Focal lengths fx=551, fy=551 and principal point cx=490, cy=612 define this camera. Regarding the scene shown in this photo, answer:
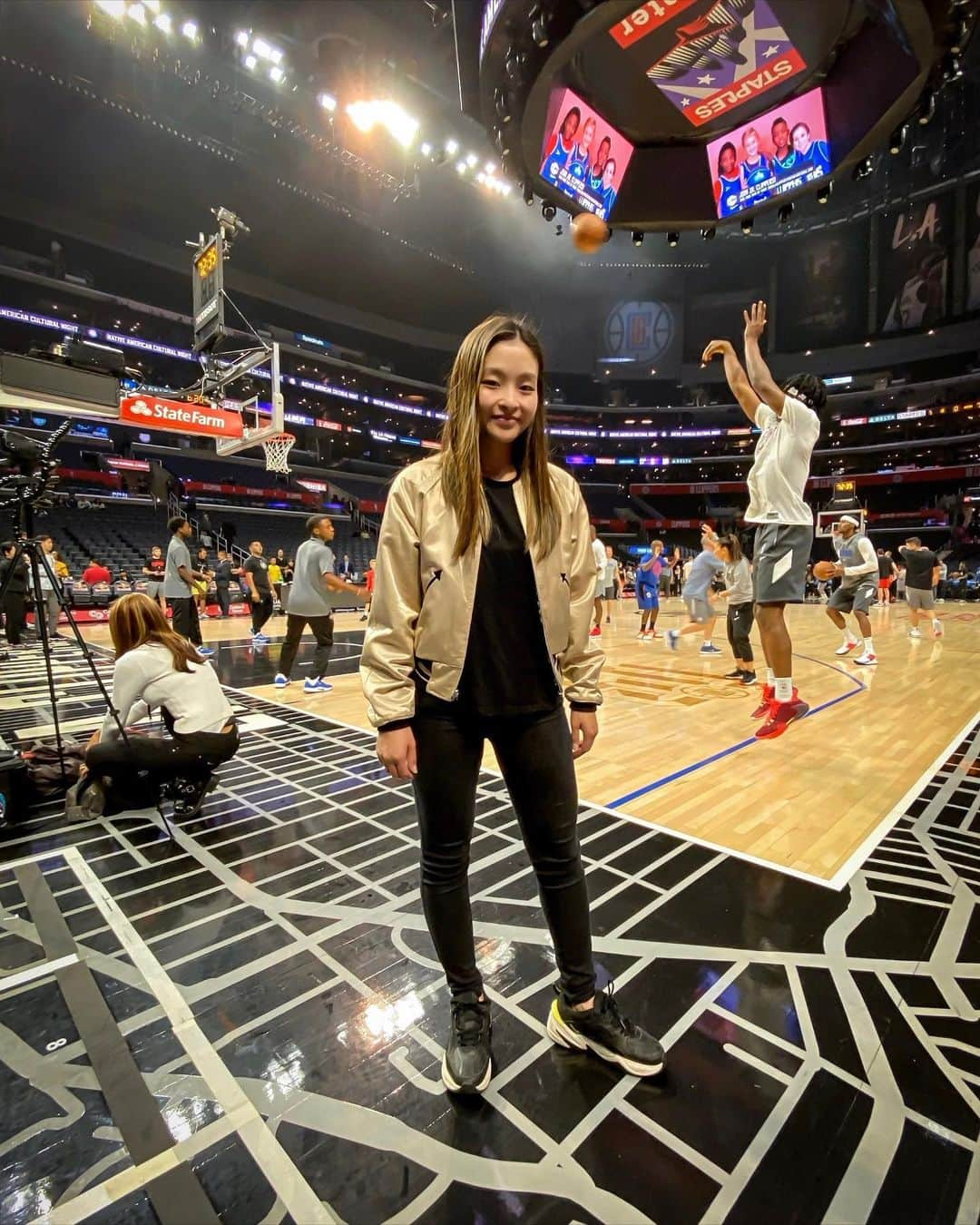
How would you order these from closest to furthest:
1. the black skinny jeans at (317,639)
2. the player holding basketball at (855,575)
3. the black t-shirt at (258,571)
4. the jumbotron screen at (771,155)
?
the black skinny jeans at (317,639) < the jumbotron screen at (771,155) < the player holding basketball at (855,575) < the black t-shirt at (258,571)

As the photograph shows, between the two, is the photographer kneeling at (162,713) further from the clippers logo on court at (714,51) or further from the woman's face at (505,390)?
the clippers logo on court at (714,51)

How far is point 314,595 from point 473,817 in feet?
15.5

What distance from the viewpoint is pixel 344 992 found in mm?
1595

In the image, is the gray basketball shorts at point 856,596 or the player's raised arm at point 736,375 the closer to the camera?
the player's raised arm at point 736,375

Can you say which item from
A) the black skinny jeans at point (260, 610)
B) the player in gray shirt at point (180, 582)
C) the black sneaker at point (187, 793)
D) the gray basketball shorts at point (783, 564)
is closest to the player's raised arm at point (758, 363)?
the gray basketball shorts at point (783, 564)

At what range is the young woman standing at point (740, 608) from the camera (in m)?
6.02

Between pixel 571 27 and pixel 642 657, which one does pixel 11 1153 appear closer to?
pixel 642 657

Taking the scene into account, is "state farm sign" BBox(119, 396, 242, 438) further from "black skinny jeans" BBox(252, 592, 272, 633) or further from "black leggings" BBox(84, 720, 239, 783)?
"black leggings" BBox(84, 720, 239, 783)

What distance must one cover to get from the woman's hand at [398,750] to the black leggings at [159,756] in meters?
2.08

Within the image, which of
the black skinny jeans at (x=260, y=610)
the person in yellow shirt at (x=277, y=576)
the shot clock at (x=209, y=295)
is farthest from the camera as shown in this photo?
the person in yellow shirt at (x=277, y=576)

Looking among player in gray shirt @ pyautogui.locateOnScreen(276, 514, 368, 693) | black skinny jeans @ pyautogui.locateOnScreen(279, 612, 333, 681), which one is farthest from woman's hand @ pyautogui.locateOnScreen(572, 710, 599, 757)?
black skinny jeans @ pyautogui.locateOnScreen(279, 612, 333, 681)

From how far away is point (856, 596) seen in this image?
6.89m

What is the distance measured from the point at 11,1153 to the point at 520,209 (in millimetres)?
32671

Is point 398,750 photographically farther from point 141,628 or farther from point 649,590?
point 649,590
